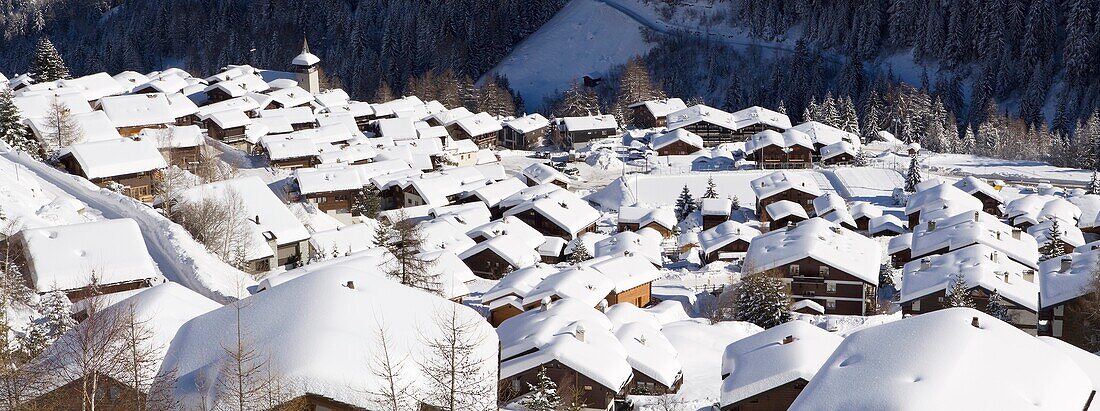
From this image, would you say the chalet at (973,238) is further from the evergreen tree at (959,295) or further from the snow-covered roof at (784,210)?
the snow-covered roof at (784,210)

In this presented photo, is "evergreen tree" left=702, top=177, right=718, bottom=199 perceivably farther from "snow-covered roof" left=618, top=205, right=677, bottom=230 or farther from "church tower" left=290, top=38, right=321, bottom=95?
"church tower" left=290, top=38, right=321, bottom=95

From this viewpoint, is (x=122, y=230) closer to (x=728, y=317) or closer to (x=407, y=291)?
(x=407, y=291)

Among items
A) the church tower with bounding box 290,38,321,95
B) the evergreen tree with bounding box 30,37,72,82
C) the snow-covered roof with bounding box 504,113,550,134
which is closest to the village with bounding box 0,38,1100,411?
the snow-covered roof with bounding box 504,113,550,134

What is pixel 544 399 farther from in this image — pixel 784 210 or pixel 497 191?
pixel 497 191

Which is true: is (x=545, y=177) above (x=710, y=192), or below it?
above

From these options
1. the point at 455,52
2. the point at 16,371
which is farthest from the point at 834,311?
the point at 455,52

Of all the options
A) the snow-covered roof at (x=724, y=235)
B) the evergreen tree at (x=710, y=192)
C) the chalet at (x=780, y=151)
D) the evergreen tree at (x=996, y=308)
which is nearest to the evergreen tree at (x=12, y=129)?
the snow-covered roof at (x=724, y=235)

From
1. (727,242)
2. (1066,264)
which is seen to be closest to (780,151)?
(727,242)
